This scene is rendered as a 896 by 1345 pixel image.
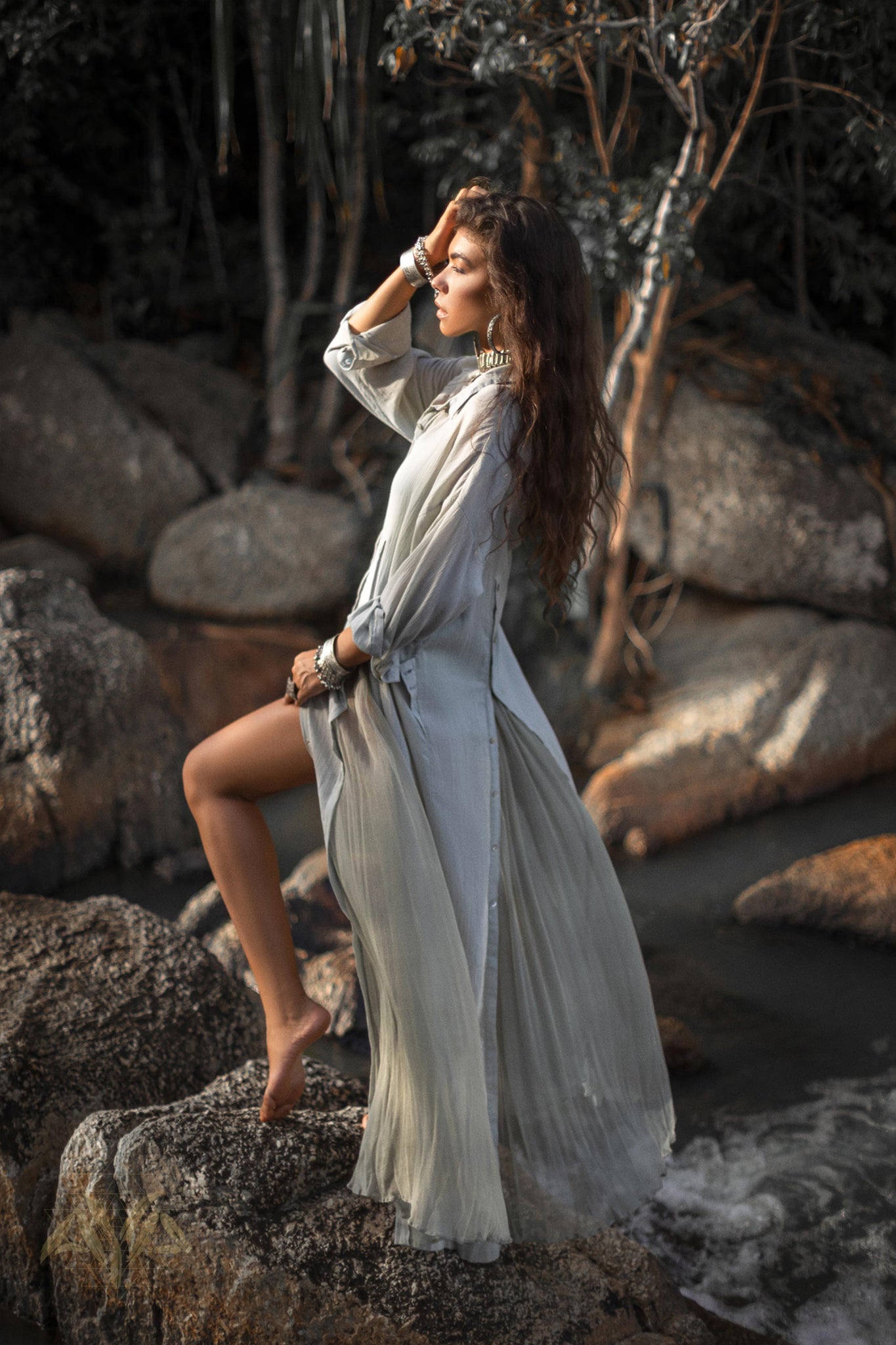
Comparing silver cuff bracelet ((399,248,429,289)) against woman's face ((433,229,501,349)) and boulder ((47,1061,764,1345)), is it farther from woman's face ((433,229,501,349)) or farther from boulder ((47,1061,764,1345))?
boulder ((47,1061,764,1345))

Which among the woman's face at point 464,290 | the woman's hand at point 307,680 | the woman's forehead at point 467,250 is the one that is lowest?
the woman's hand at point 307,680

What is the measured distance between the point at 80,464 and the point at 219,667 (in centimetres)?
143

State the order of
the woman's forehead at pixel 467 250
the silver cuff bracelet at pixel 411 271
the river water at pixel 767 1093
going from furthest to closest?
the river water at pixel 767 1093 → the silver cuff bracelet at pixel 411 271 → the woman's forehead at pixel 467 250

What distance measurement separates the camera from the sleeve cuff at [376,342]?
2.21m

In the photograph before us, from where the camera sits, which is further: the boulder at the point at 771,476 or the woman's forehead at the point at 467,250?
the boulder at the point at 771,476

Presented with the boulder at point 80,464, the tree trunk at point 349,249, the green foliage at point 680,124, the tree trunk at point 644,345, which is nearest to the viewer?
the green foliage at point 680,124

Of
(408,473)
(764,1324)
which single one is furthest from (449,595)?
(764,1324)

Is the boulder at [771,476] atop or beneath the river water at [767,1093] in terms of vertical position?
atop

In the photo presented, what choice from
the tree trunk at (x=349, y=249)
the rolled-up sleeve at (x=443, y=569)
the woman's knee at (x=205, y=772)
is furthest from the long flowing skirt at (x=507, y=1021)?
the tree trunk at (x=349, y=249)

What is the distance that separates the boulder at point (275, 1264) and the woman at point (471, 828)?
8 cm

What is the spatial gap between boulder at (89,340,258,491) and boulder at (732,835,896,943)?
3.64m

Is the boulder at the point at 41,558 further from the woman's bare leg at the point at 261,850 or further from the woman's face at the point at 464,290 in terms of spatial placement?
the woman's face at the point at 464,290

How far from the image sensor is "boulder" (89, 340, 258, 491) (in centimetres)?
638

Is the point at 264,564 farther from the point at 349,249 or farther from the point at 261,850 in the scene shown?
the point at 261,850
